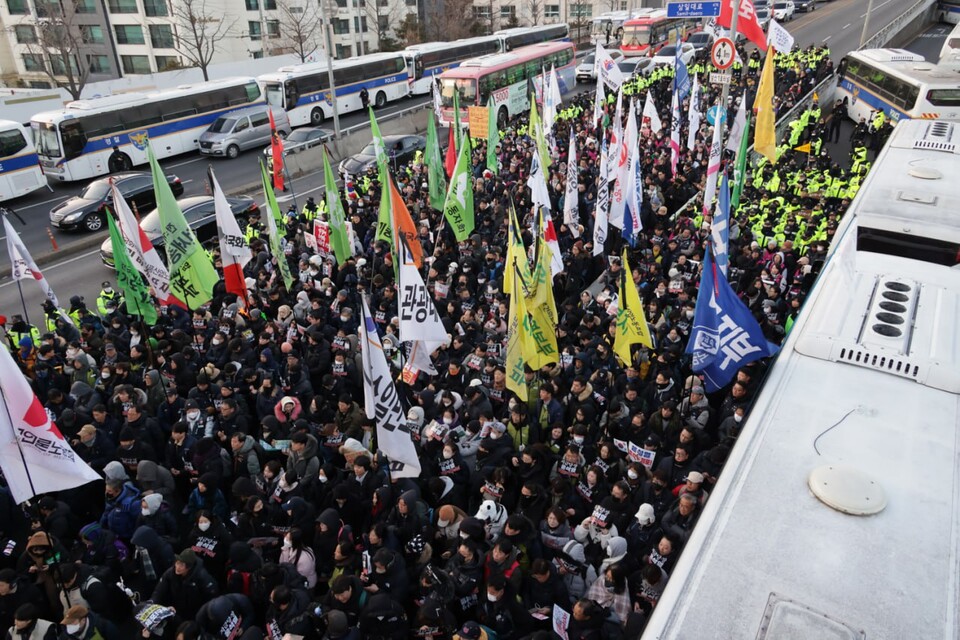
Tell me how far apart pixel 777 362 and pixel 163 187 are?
8469 millimetres

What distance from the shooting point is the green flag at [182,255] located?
953 cm

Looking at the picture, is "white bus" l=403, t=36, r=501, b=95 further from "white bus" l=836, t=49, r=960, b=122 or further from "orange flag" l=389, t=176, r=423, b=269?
"orange flag" l=389, t=176, r=423, b=269

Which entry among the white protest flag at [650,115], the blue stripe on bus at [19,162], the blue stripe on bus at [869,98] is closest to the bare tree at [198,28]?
the blue stripe on bus at [19,162]

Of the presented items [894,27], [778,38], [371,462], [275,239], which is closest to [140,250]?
[275,239]

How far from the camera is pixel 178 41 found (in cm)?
4444

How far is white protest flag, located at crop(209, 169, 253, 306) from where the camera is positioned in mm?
10102

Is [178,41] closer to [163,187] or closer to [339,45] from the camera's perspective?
[339,45]

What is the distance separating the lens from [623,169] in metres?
11.4

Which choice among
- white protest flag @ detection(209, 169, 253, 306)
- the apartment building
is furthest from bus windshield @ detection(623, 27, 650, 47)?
white protest flag @ detection(209, 169, 253, 306)

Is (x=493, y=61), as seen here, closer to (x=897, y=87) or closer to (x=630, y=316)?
(x=897, y=87)

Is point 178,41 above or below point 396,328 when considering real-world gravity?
above

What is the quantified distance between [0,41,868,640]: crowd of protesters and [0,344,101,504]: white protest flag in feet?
1.95

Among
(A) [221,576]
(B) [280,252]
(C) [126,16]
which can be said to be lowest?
(A) [221,576]

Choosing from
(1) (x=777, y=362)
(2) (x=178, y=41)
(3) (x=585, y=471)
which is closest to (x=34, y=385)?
(3) (x=585, y=471)
